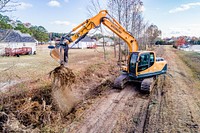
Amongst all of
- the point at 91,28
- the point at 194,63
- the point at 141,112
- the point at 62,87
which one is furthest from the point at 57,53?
the point at 194,63

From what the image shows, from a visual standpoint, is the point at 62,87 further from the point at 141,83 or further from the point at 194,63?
the point at 194,63

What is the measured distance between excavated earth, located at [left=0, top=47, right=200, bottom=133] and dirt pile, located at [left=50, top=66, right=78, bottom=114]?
18cm

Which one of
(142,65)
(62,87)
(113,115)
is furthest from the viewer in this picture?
(142,65)

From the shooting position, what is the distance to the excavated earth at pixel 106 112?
5637 millimetres

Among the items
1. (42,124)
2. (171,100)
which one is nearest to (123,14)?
(171,100)

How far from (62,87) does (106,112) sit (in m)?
2.34

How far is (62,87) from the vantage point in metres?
7.77

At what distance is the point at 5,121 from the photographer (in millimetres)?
5125

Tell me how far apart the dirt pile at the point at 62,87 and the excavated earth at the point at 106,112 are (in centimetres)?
18

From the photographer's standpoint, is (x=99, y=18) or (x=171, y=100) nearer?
(x=171, y=100)

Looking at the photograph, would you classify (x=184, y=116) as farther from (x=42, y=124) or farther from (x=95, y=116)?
(x=42, y=124)

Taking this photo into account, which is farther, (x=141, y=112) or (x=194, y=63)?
(x=194, y=63)

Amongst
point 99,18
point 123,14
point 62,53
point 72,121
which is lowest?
point 72,121

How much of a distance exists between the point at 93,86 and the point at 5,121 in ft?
20.2
